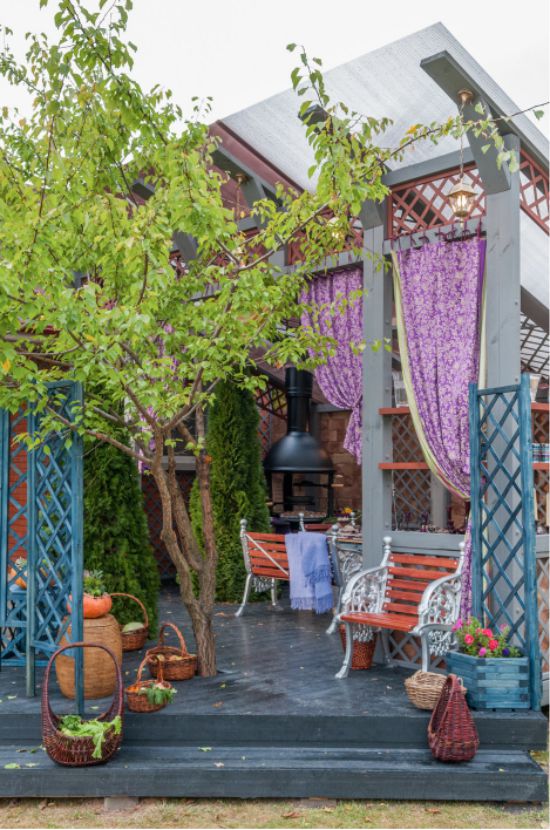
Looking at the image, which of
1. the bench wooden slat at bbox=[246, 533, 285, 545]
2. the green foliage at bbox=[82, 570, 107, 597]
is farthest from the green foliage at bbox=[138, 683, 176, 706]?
the bench wooden slat at bbox=[246, 533, 285, 545]

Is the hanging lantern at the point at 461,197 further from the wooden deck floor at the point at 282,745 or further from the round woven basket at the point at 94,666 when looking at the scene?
the round woven basket at the point at 94,666

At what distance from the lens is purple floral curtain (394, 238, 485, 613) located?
586cm

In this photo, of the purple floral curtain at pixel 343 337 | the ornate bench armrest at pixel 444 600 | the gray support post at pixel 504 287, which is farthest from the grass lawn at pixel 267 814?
the purple floral curtain at pixel 343 337

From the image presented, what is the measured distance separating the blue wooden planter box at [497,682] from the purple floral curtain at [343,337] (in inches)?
83.6

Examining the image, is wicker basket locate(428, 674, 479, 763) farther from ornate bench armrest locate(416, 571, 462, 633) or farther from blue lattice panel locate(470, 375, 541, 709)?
ornate bench armrest locate(416, 571, 462, 633)

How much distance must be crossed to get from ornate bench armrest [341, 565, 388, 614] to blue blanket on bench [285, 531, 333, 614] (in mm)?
1544

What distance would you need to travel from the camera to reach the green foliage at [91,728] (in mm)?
4395

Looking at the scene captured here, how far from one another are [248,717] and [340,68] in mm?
4990

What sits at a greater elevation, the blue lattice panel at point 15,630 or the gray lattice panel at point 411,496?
the gray lattice panel at point 411,496

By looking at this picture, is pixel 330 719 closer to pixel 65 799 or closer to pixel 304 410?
pixel 65 799

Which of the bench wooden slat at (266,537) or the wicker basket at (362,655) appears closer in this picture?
the wicker basket at (362,655)

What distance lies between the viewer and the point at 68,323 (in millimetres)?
4488

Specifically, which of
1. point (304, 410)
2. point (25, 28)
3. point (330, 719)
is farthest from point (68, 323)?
point (304, 410)

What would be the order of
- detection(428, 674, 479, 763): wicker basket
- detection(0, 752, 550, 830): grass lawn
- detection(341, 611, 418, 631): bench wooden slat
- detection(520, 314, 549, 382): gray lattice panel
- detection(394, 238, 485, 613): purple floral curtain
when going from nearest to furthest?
1. detection(0, 752, 550, 830): grass lawn
2. detection(428, 674, 479, 763): wicker basket
3. detection(341, 611, 418, 631): bench wooden slat
4. detection(394, 238, 485, 613): purple floral curtain
5. detection(520, 314, 549, 382): gray lattice panel
